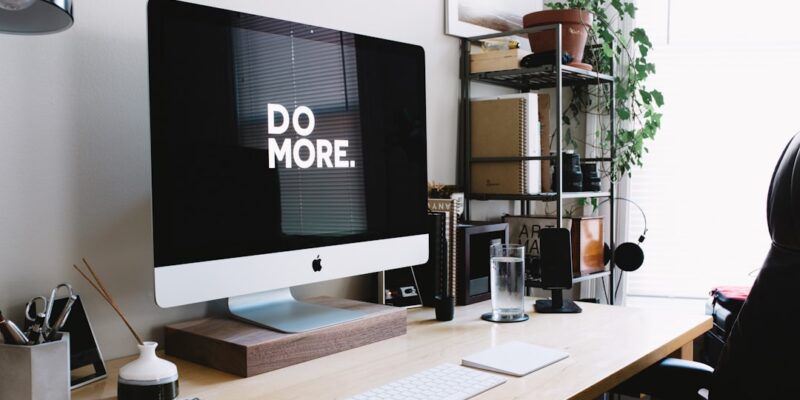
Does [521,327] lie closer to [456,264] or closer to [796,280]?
[456,264]

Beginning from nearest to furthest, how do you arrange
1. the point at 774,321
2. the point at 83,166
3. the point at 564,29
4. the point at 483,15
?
1. the point at 774,321
2. the point at 83,166
3. the point at 564,29
4. the point at 483,15

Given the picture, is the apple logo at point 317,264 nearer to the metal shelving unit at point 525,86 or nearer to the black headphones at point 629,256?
the metal shelving unit at point 525,86

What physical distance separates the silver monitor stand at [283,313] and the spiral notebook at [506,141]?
911mm

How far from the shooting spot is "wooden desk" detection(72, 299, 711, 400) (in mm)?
1143

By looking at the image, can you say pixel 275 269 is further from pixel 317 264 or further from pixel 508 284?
pixel 508 284

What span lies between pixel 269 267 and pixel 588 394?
630mm

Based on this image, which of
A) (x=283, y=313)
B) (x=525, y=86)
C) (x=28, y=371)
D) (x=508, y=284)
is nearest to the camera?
(x=28, y=371)

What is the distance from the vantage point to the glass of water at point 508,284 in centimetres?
170

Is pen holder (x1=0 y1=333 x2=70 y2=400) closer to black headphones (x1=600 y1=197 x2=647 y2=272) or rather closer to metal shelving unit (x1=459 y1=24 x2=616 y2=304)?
metal shelving unit (x1=459 y1=24 x2=616 y2=304)

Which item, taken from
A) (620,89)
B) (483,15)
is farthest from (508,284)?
(620,89)

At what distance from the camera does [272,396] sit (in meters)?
1.11

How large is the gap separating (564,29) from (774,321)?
4.34 feet

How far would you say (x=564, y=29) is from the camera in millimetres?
2213

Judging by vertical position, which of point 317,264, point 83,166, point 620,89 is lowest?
point 317,264
